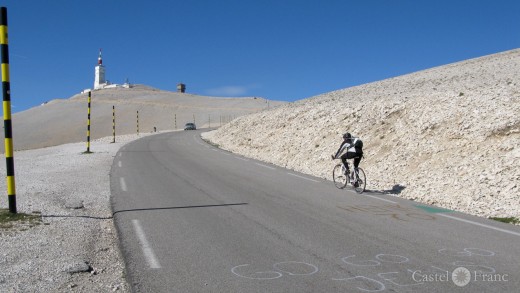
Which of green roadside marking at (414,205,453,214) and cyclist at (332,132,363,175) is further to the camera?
cyclist at (332,132,363,175)

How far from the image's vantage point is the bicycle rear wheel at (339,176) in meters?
14.1

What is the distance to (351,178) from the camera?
13.7 meters

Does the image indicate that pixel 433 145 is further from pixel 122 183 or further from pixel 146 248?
pixel 146 248

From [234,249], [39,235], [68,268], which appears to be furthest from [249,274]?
[39,235]

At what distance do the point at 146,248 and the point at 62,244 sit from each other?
4.19 ft

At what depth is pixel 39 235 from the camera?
23.8 ft

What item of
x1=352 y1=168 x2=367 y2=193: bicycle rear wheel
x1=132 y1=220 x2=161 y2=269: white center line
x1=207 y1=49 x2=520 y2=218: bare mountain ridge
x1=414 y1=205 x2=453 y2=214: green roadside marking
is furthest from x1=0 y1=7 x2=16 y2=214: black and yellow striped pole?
x1=207 y1=49 x2=520 y2=218: bare mountain ridge

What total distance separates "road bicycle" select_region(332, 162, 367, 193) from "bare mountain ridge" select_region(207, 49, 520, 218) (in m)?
0.83

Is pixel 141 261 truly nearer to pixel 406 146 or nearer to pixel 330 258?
pixel 330 258

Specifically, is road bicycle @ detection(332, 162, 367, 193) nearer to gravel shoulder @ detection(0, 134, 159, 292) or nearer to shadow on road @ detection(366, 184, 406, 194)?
shadow on road @ detection(366, 184, 406, 194)

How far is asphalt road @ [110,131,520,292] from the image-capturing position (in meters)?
5.39

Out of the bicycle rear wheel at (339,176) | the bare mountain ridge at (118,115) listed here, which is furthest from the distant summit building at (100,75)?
the bicycle rear wheel at (339,176)

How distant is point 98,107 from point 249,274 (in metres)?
116

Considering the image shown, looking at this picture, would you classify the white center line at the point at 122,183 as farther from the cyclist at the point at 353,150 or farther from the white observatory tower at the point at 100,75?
the white observatory tower at the point at 100,75
